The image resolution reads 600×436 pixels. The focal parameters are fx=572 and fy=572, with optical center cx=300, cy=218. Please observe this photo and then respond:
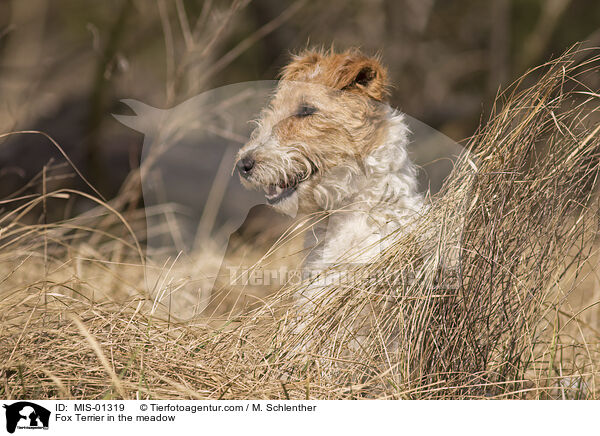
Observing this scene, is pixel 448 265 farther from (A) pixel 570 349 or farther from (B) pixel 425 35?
(B) pixel 425 35

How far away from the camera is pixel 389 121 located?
206cm

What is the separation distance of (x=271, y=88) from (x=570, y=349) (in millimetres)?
1579

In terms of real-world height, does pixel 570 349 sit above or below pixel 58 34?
below

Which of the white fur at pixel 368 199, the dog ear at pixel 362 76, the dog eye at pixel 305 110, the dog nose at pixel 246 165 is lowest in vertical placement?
the white fur at pixel 368 199

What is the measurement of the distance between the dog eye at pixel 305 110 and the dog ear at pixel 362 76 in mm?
122

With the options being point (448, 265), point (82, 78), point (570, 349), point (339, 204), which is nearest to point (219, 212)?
point (339, 204)

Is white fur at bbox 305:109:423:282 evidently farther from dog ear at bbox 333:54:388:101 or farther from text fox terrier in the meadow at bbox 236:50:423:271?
dog ear at bbox 333:54:388:101

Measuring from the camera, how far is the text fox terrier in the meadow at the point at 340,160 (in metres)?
1.99

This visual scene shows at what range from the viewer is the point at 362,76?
6.68 ft
